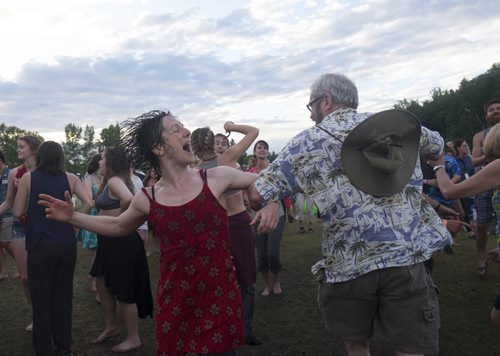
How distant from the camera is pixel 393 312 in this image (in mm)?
2547

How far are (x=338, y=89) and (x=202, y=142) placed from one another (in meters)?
1.87

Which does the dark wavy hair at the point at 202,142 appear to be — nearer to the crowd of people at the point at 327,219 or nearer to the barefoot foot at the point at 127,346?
the crowd of people at the point at 327,219

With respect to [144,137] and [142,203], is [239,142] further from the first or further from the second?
[142,203]

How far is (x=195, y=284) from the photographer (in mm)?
2480

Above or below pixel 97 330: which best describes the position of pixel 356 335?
above

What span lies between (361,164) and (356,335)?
3.43 ft

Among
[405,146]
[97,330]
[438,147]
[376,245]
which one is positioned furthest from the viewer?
[97,330]

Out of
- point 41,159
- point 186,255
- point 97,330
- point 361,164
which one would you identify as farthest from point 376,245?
point 97,330

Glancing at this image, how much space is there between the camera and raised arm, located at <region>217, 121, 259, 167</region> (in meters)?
3.97

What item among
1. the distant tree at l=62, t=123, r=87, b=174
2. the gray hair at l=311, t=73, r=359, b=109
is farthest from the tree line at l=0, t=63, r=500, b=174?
the gray hair at l=311, t=73, r=359, b=109

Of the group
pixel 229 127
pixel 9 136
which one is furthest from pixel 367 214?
pixel 9 136

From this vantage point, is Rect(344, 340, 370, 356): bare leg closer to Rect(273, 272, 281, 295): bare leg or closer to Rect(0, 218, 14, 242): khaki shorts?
Rect(273, 272, 281, 295): bare leg

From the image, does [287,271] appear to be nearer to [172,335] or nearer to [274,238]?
[274,238]

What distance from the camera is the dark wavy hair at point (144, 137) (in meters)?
2.81
